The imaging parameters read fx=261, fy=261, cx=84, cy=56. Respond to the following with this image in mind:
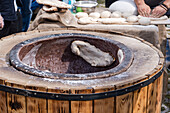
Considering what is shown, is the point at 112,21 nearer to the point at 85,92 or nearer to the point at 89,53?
the point at 89,53

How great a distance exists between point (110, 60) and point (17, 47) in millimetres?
940

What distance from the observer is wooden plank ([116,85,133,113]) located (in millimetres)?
1736

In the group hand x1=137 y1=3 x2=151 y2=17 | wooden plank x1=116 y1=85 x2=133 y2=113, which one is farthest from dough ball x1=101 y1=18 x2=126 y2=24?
wooden plank x1=116 y1=85 x2=133 y2=113

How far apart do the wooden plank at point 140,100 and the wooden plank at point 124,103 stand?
4cm

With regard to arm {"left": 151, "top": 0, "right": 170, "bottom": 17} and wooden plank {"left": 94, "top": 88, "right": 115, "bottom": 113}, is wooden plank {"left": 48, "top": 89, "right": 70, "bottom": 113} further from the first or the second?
arm {"left": 151, "top": 0, "right": 170, "bottom": 17}

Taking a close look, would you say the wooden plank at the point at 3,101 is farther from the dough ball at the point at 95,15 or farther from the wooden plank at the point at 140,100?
the dough ball at the point at 95,15

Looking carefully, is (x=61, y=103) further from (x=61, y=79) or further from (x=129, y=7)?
(x=129, y=7)

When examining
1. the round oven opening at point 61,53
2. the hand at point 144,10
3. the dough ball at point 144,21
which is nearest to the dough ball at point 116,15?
the hand at point 144,10

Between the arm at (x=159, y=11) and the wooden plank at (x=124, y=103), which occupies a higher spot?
the arm at (x=159, y=11)

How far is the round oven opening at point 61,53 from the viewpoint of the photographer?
8.18 feet

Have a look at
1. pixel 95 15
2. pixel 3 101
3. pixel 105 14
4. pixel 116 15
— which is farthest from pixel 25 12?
pixel 3 101

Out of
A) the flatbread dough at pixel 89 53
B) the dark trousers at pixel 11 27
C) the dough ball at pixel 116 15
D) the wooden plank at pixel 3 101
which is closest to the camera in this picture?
the wooden plank at pixel 3 101

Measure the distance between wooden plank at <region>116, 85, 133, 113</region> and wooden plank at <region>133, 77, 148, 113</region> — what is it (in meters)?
0.04

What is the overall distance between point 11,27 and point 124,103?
3.41 meters
